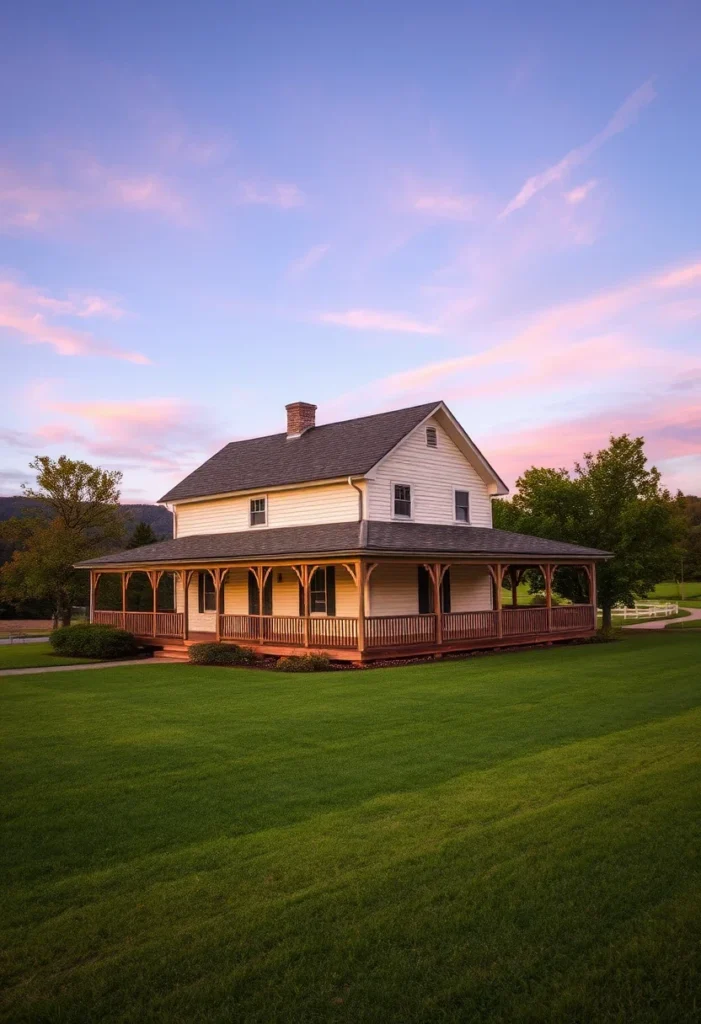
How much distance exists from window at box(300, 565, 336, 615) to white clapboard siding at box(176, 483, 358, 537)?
1866 mm

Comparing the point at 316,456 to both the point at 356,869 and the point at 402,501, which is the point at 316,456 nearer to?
the point at 402,501

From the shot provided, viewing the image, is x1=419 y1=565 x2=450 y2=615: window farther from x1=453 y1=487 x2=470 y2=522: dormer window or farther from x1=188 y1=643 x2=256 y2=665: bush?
x1=188 y1=643 x2=256 y2=665: bush

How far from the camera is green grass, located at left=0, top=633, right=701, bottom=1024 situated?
4.05m

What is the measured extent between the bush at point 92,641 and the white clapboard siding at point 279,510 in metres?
6.01

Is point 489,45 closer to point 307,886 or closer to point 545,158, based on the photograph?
point 545,158

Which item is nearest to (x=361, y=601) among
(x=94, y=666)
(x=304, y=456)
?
(x=94, y=666)

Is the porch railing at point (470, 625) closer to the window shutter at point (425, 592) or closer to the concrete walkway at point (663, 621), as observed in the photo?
the window shutter at point (425, 592)

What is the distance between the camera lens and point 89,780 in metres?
8.89

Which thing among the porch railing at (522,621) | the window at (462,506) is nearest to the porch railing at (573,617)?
the porch railing at (522,621)

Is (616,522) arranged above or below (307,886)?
above

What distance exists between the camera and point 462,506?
2923 centimetres

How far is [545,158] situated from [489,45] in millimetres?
3263

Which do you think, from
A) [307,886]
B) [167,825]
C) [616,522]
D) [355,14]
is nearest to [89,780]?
[167,825]

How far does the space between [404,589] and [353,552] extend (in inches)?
207
